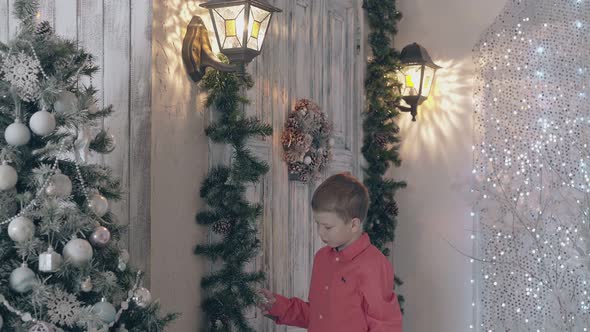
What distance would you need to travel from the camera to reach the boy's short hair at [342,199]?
2.83m

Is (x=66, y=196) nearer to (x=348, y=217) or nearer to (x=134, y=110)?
(x=134, y=110)

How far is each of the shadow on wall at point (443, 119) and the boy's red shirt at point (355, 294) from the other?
1.74 m

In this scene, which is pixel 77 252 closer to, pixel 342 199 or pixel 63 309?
pixel 63 309

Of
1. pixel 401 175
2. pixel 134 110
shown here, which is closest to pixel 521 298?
pixel 401 175

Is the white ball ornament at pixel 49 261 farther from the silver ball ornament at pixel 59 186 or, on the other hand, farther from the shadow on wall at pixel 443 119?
the shadow on wall at pixel 443 119

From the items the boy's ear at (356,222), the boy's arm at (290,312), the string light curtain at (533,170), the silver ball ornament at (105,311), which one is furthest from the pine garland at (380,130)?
the silver ball ornament at (105,311)

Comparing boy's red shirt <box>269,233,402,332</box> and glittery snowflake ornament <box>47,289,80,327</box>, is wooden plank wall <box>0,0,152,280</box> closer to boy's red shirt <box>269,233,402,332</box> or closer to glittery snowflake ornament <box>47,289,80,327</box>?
boy's red shirt <box>269,233,402,332</box>

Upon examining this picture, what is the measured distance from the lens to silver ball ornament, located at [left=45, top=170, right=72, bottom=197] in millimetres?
1913

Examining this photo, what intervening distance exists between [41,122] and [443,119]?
119 inches

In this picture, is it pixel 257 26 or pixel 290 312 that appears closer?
pixel 257 26

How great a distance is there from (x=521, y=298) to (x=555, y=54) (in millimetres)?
1344

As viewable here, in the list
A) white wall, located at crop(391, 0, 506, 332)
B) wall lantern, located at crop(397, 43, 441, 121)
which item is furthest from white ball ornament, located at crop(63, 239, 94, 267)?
white wall, located at crop(391, 0, 506, 332)

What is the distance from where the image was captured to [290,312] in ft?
9.95

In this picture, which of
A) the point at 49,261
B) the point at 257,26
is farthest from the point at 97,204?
Result: the point at 257,26
